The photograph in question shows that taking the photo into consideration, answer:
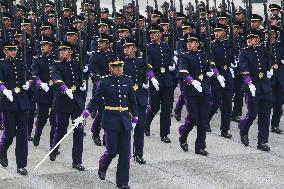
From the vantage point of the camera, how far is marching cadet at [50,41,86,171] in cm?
1315

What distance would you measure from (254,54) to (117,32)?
2.54 m

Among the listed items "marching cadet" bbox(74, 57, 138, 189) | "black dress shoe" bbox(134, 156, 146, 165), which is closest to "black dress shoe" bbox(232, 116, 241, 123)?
"black dress shoe" bbox(134, 156, 146, 165)

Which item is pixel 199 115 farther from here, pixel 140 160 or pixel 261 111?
pixel 140 160

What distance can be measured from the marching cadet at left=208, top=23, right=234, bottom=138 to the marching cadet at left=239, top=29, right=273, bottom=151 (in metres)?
0.87

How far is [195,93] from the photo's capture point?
14367mm

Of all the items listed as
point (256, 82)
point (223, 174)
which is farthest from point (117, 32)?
point (223, 174)

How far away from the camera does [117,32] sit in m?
15.5

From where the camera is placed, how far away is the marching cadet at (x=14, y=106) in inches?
502

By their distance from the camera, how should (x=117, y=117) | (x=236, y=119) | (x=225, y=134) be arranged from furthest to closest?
(x=236, y=119), (x=225, y=134), (x=117, y=117)

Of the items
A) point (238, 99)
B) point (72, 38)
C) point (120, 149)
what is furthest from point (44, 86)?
point (238, 99)

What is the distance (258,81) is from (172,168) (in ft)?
8.95

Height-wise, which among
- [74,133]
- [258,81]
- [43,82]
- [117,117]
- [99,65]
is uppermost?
[99,65]

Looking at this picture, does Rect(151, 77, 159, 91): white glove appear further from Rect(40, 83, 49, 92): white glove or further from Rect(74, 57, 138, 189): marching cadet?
Rect(74, 57, 138, 189): marching cadet

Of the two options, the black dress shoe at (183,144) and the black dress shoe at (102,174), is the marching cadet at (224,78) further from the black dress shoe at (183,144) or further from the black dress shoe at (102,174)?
the black dress shoe at (102,174)
